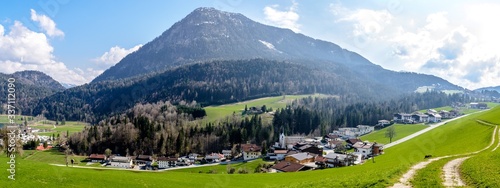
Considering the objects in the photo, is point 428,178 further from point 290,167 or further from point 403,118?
point 403,118

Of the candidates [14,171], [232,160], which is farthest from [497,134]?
[232,160]

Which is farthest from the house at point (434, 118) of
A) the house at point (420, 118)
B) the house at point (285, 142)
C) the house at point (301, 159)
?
the house at point (301, 159)

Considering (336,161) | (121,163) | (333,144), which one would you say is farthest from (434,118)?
(121,163)

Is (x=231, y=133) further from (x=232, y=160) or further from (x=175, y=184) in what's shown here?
(x=175, y=184)

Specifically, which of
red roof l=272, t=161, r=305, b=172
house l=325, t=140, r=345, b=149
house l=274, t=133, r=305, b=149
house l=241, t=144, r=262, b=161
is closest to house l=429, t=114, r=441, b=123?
house l=325, t=140, r=345, b=149

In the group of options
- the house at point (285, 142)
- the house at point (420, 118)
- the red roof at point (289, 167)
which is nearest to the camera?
the red roof at point (289, 167)

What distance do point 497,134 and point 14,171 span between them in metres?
66.8

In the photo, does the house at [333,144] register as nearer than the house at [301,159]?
No

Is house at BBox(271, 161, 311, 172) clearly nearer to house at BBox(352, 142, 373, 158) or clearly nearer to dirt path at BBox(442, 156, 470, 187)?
house at BBox(352, 142, 373, 158)

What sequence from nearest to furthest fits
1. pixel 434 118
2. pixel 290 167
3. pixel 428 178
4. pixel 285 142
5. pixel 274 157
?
pixel 428 178 < pixel 290 167 < pixel 274 157 < pixel 285 142 < pixel 434 118

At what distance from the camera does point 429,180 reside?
79.9 feet

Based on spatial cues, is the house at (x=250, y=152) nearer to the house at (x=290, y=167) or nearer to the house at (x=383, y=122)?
the house at (x=290, y=167)

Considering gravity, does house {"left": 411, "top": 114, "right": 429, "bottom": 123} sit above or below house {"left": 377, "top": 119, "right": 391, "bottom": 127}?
above

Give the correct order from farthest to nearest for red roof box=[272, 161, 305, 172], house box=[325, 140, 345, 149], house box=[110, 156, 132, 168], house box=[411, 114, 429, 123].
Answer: house box=[411, 114, 429, 123] → house box=[325, 140, 345, 149] → house box=[110, 156, 132, 168] → red roof box=[272, 161, 305, 172]
